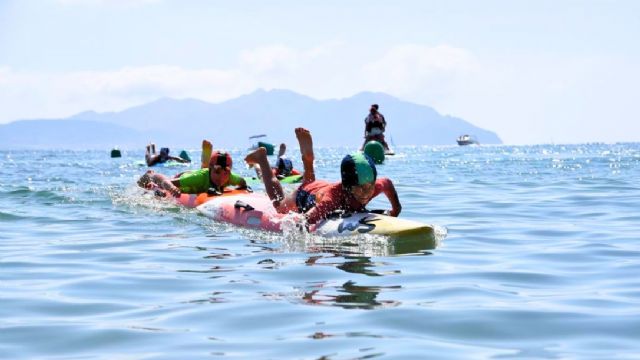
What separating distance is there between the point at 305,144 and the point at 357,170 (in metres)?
2.39

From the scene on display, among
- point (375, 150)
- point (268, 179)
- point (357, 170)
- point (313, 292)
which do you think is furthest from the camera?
point (375, 150)

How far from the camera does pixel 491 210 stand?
14.9 m

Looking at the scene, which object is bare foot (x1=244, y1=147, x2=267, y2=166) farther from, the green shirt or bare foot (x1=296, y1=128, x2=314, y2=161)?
the green shirt

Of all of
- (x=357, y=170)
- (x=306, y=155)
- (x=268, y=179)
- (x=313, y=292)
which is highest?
(x=306, y=155)

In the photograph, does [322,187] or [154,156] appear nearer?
[322,187]

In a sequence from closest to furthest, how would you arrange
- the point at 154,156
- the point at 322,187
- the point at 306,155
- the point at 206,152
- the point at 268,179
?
the point at 322,187 < the point at 306,155 < the point at 268,179 < the point at 206,152 < the point at 154,156

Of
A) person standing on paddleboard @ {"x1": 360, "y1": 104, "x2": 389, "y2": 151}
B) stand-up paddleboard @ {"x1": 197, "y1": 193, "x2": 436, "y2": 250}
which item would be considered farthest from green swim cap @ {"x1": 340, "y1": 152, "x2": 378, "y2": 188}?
person standing on paddleboard @ {"x1": 360, "y1": 104, "x2": 389, "y2": 151}

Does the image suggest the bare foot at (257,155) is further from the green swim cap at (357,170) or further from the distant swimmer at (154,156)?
the distant swimmer at (154,156)

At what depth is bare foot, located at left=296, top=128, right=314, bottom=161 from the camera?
1214 centimetres

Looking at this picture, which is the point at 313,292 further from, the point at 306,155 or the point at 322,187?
the point at 306,155

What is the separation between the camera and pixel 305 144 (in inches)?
484

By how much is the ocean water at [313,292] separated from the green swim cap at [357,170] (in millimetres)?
715

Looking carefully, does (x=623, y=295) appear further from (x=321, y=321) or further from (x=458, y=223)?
(x=458, y=223)

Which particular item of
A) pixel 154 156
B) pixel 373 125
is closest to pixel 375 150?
pixel 373 125
